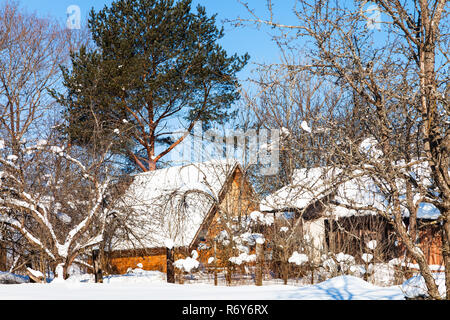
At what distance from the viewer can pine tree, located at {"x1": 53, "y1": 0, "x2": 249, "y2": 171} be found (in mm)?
21580

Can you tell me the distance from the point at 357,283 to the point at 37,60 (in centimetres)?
2185

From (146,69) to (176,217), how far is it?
9.38 metres

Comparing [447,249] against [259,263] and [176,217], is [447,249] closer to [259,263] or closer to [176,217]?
[259,263]

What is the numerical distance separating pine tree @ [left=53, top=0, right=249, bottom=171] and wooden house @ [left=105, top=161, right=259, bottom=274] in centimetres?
408

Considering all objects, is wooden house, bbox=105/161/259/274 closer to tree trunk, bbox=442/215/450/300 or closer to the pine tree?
the pine tree

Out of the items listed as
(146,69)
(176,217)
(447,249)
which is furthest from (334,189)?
(146,69)

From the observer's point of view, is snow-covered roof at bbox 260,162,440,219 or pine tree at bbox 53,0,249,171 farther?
pine tree at bbox 53,0,249,171

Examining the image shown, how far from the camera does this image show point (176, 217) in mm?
16984

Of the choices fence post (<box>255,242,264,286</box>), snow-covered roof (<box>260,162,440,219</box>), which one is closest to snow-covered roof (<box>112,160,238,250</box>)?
fence post (<box>255,242,264,286</box>)

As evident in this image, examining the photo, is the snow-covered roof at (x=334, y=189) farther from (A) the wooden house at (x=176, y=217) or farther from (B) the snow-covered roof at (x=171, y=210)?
(B) the snow-covered roof at (x=171, y=210)

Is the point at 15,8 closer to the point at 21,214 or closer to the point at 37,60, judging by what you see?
the point at 37,60

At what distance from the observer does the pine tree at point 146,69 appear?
850 inches
